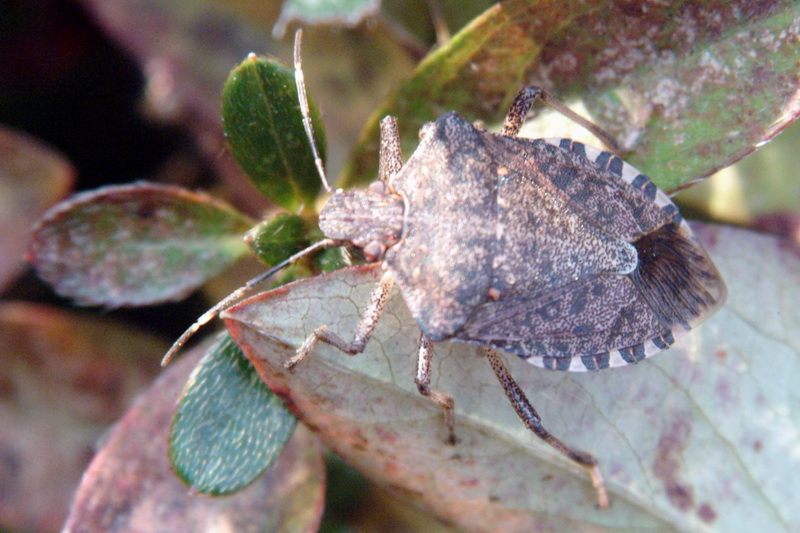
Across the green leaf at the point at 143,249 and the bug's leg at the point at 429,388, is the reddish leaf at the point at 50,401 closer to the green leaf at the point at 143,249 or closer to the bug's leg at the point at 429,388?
the green leaf at the point at 143,249

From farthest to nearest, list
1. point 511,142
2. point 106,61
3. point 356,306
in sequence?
point 106,61 → point 511,142 → point 356,306

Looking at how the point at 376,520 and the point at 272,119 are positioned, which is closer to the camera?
the point at 272,119

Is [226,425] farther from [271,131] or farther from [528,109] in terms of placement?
[528,109]

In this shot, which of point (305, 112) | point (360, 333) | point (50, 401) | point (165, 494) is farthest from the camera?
point (50, 401)

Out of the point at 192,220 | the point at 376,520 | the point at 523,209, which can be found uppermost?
the point at 192,220

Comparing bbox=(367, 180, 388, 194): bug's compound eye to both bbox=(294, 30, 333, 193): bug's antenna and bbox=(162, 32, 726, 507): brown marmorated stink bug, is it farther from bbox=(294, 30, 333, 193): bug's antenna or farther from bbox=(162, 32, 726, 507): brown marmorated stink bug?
bbox=(294, 30, 333, 193): bug's antenna

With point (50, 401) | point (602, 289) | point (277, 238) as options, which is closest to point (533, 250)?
point (602, 289)

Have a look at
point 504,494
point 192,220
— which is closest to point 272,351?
point 192,220

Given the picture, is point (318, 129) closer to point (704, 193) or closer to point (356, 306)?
point (356, 306)
